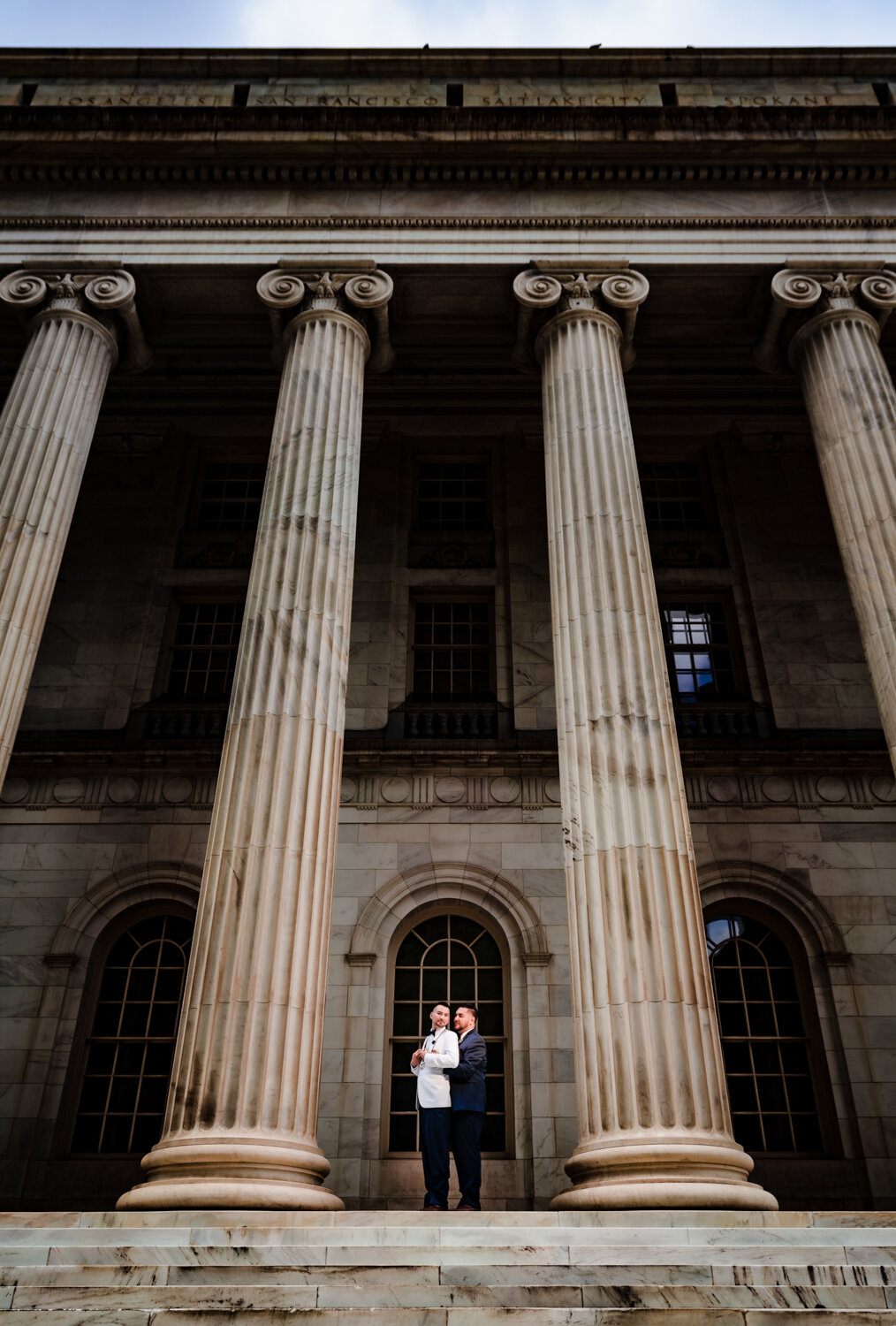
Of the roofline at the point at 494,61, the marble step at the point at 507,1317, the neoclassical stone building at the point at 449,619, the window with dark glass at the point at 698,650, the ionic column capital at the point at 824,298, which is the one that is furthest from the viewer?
the window with dark glass at the point at 698,650

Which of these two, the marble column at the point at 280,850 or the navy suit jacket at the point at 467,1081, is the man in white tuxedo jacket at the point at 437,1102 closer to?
the navy suit jacket at the point at 467,1081

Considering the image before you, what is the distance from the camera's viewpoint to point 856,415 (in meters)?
13.8

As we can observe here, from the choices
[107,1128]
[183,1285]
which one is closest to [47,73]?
[107,1128]

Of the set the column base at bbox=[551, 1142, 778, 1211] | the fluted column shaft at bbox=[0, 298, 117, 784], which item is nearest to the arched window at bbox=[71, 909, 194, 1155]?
the fluted column shaft at bbox=[0, 298, 117, 784]

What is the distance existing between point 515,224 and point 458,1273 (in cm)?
1437

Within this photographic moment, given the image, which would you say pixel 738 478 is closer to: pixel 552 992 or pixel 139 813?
pixel 552 992

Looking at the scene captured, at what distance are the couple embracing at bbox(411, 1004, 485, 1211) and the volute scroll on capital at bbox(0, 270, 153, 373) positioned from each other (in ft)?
37.8

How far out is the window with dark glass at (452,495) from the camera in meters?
21.0

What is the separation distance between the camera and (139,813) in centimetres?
1727

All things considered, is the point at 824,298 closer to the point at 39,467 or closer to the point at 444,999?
the point at 39,467

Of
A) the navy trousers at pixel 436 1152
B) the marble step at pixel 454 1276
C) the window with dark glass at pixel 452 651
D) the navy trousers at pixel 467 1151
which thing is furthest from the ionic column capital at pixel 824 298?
the marble step at pixel 454 1276

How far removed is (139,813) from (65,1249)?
34.3 feet

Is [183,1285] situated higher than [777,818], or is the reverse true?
[777,818]

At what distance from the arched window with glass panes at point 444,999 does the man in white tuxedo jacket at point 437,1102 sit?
4.92 metres
